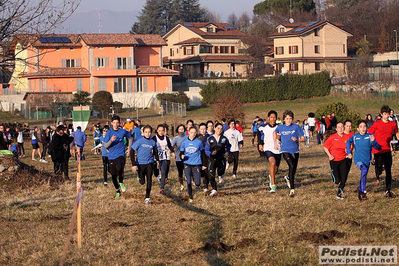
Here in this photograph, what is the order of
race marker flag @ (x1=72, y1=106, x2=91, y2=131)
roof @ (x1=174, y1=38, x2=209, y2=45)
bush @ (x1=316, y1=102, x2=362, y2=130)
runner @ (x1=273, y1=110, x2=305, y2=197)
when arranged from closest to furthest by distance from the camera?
runner @ (x1=273, y1=110, x2=305, y2=197)
bush @ (x1=316, y1=102, x2=362, y2=130)
race marker flag @ (x1=72, y1=106, x2=91, y2=131)
roof @ (x1=174, y1=38, x2=209, y2=45)

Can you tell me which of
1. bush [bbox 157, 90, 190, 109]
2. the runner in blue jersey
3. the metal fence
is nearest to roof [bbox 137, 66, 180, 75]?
bush [bbox 157, 90, 190, 109]

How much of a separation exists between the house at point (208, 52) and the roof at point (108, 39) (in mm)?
10666

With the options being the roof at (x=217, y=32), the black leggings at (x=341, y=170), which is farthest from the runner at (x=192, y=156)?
the roof at (x=217, y=32)

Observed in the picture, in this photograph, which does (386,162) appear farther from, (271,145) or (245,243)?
(245,243)

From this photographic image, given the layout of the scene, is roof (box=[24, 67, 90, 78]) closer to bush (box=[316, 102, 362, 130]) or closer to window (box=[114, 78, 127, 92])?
window (box=[114, 78, 127, 92])

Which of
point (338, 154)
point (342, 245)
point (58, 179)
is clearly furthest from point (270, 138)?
point (58, 179)

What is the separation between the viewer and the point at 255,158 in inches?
1044

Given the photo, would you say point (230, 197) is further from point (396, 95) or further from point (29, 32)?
point (396, 95)

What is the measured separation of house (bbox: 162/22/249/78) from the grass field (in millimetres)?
67201

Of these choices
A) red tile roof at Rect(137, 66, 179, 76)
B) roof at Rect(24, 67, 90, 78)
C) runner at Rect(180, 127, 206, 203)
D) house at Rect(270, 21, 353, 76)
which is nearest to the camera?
runner at Rect(180, 127, 206, 203)

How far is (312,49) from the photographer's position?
83.4m

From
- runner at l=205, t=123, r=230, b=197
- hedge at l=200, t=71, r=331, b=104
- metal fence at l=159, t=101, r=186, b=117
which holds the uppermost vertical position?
hedge at l=200, t=71, r=331, b=104

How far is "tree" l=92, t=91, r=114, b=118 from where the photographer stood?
61.8 meters

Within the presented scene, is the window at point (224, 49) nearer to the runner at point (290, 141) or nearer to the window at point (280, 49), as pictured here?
the window at point (280, 49)
